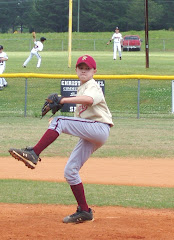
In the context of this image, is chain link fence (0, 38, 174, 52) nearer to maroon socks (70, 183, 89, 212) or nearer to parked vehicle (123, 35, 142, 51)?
parked vehicle (123, 35, 142, 51)

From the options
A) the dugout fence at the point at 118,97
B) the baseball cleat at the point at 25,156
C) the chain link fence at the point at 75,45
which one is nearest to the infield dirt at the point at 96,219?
the baseball cleat at the point at 25,156

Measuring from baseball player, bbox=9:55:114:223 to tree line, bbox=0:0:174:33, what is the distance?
7393 centimetres

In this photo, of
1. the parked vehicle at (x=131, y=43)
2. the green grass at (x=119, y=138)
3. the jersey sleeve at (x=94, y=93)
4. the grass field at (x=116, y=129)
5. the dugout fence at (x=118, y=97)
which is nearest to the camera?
the jersey sleeve at (x=94, y=93)

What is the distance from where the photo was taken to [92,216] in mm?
6215

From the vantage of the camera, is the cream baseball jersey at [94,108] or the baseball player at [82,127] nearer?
the baseball player at [82,127]

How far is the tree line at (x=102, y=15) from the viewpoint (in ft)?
261

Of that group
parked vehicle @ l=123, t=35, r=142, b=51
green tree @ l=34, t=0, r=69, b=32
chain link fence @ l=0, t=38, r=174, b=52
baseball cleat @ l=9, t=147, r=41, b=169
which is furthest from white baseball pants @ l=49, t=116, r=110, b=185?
green tree @ l=34, t=0, r=69, b=32

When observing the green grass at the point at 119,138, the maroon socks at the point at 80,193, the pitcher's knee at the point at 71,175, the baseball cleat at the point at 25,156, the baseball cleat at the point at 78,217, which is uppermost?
the baseball cleat at the point at 25,156

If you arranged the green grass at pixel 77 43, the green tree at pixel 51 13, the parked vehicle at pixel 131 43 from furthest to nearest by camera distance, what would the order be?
the green tree at pixel 51 13 → the green grass at pixel 77 43 → the parked vehicle at pixel 131 43

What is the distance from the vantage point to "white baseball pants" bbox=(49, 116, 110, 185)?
18.2ft

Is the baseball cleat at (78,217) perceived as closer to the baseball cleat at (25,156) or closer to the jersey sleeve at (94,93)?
the baseball cleat at (25,156)

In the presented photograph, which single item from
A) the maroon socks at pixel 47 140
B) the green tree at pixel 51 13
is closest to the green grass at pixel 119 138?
the maroon socks at pixel 47 140

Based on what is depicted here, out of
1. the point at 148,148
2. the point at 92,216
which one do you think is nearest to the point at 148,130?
the point at 148,148

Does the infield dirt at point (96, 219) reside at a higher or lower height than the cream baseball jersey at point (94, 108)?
lower
